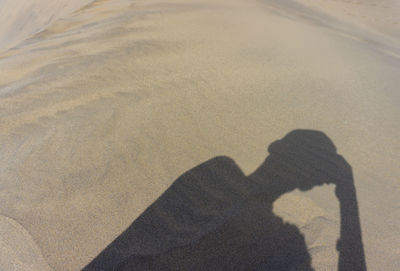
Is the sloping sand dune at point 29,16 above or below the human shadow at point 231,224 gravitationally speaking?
above

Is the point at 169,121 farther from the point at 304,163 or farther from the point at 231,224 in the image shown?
the point at 304,163

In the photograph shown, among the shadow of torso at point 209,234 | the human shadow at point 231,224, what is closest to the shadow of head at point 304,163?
the human shadow at point 231,224

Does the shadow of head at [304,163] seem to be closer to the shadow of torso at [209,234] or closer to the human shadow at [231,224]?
the human shadow at [231,224]

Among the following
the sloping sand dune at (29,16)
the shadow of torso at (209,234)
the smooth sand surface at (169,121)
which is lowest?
the shadow of torso at (209,234)

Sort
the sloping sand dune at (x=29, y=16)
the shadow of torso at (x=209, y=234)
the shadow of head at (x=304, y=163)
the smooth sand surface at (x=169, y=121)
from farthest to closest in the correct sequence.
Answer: the sloping sand dune at (x=29, y=16), the shadow of head at (x=304, y=163), the smooth sand surface at (x=169, y=121), the shadow of torso at (x=209, y=234)

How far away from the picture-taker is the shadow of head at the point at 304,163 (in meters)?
2.12

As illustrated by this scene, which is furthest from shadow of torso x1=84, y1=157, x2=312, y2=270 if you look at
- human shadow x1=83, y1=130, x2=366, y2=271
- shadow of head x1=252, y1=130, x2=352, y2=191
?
shadow of head x1=252, y1=130, x2=352, y2=191

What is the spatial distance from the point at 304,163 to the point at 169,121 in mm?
1177

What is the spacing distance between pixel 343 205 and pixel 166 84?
1.87m

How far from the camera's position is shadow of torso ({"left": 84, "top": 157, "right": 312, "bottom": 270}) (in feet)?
5.15

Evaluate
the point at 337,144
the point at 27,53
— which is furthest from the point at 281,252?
the point at 27,53

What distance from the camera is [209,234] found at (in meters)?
1.71

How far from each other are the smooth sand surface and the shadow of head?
0.06 metres

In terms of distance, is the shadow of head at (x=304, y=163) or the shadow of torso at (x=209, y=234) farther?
the shadow of head at (x=304, y=163)
